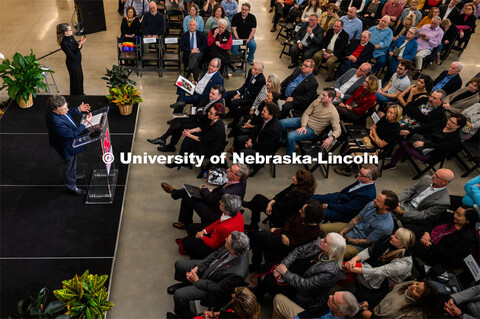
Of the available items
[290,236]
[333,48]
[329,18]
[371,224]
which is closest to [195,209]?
[290,236]

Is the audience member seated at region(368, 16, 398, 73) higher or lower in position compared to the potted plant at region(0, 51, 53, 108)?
higher

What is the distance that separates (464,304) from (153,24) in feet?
23.8

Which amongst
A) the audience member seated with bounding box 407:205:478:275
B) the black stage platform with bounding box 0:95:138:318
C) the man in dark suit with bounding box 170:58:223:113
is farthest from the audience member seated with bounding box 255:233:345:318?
the man in dark suit with bounding box 170:58:223:113

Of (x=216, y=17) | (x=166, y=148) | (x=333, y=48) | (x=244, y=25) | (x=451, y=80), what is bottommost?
(x=166, y=148)

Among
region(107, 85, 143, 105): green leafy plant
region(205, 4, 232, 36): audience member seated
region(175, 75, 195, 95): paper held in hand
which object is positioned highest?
region(205, 4, 232, 36): audience member seated

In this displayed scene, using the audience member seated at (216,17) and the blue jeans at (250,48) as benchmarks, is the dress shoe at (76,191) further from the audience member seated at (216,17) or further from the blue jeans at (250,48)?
the blue jeans at (250,48)

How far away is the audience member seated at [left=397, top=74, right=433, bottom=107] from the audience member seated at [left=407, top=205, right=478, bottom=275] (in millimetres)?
2688

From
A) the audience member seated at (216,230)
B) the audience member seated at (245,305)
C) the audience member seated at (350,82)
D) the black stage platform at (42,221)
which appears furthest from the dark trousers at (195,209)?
the audience member seated at (350,82)

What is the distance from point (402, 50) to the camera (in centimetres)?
784

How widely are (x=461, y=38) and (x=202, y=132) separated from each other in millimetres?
7605

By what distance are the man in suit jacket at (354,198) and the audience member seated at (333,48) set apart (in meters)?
4.29

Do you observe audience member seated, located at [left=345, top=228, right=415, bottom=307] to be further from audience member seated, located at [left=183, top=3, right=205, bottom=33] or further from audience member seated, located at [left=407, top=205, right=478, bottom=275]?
audience member seated, located at [left=183, top=3, right=205, bottom=33]

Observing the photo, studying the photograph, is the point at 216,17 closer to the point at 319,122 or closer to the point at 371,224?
the point at 319,122

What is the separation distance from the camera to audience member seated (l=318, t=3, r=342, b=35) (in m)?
8.48
